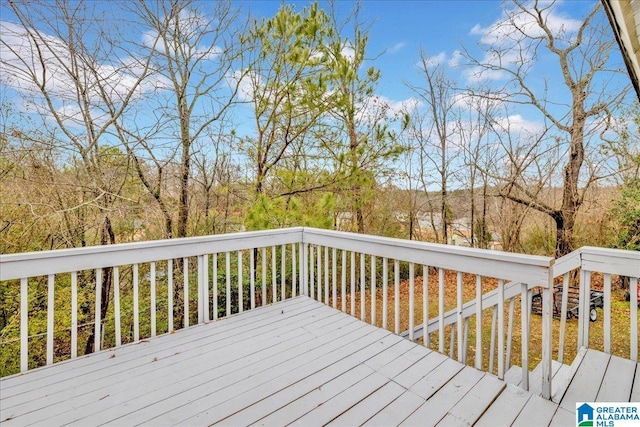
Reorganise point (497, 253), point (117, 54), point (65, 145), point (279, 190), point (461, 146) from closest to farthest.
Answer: point (497, 253) < point (65, 145) < point (117, 54) < point (279, 190) < point (461, 146)

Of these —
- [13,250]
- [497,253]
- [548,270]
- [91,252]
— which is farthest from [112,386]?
[13,250]

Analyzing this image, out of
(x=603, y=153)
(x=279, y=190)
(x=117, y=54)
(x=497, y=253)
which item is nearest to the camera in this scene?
(x=497, y=253)

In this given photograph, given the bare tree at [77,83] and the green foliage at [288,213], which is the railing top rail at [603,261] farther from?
the bare tree at [77,83]

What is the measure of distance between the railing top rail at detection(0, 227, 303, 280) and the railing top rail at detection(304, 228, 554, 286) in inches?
35.6

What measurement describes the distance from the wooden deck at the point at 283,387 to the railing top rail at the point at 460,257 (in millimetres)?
704

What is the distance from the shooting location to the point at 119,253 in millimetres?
2480

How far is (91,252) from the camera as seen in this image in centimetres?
235

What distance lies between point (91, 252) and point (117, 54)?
3542mm

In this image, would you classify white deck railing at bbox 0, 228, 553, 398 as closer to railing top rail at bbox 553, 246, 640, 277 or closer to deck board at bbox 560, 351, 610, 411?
deck board at bbox 560, 351, 610, 411

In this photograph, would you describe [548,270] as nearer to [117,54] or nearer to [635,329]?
[635,329]

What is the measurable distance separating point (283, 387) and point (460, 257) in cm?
149

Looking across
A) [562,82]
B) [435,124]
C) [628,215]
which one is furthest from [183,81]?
[628,215]

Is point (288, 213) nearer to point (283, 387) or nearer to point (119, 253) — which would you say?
point (119, 253)

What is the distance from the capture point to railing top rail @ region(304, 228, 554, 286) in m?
1.79
